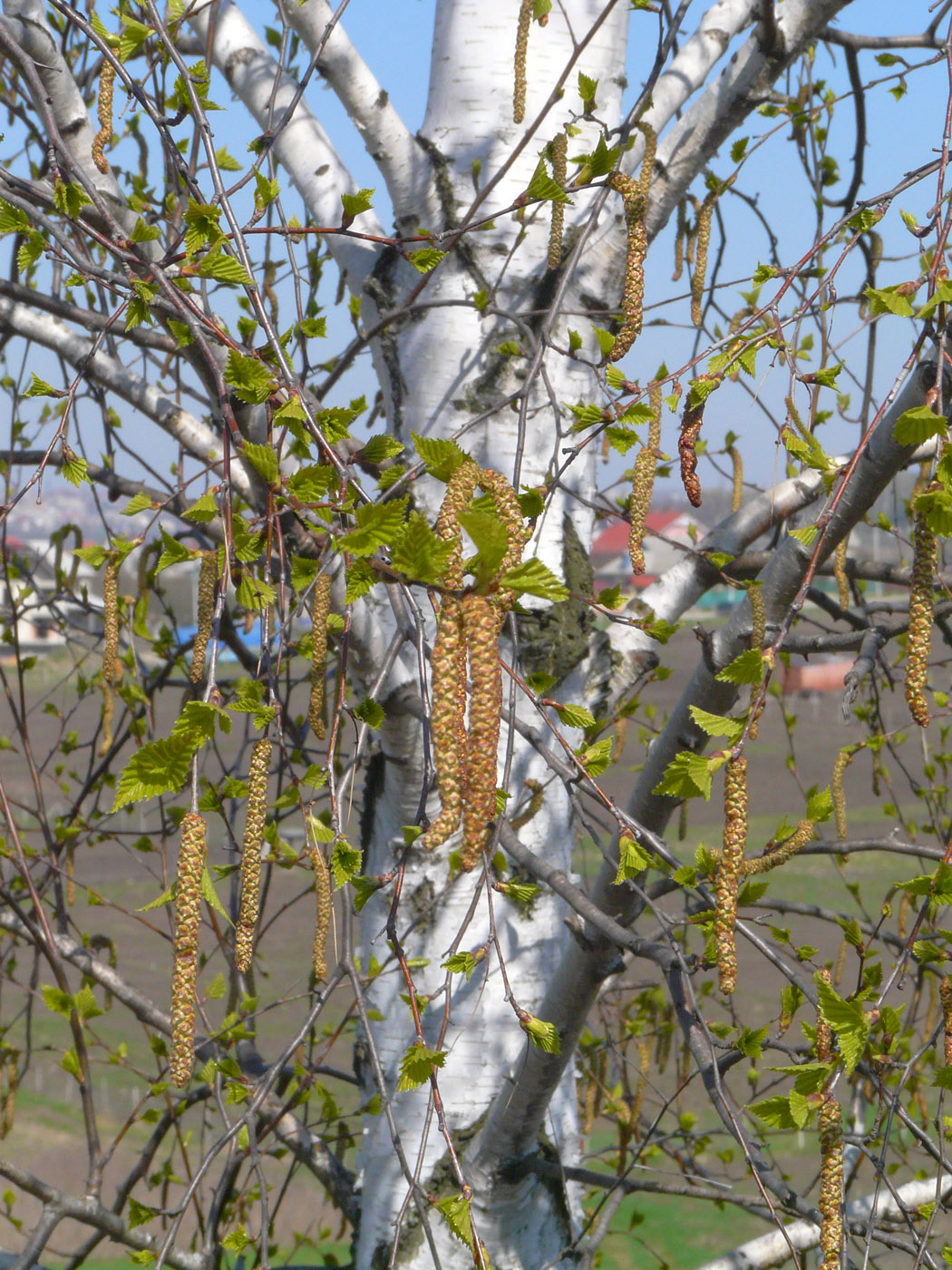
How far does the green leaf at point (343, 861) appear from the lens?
117cm

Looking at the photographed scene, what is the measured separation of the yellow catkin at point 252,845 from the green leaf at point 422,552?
31cm

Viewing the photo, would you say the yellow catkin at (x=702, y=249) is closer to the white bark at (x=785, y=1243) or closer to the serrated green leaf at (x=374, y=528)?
the serrated green leaf at (x=374, y=528)

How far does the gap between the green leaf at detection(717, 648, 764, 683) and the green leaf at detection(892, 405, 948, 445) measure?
0.78 feet

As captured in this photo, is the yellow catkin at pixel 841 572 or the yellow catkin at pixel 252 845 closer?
the yellow catkin at pixel 252 845

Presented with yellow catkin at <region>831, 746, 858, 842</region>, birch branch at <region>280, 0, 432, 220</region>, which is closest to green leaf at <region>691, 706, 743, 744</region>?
yellow catkin at <region>831, 746, 858, 842</region>

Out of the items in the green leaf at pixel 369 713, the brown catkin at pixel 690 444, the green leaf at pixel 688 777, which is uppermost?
the brown catkin at pixel 690 444

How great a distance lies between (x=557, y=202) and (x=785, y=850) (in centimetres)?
95

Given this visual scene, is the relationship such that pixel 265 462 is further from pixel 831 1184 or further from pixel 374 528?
pixel 831 1184

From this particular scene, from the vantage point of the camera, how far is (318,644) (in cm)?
122

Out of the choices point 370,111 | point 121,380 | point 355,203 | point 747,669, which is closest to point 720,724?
point 747,669

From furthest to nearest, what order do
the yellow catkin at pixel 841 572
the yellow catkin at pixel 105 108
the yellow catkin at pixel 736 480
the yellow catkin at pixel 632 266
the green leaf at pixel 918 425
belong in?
the yellow catkin at pixel 736 480, the yellow catkin at pixel 841 572, the yellow catkin at pixel 105 108, the yellow catkin at pixel 632 266, the green leaf at pixel 918 425

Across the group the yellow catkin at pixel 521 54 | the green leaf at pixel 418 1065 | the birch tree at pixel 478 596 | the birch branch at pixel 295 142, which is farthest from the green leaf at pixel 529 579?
the birch branch at pixel 295 142

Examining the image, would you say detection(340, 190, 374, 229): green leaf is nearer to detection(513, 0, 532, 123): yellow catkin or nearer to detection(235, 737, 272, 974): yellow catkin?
detection(513, 0, 532, 123): yellow catkin

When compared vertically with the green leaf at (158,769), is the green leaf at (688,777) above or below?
above
